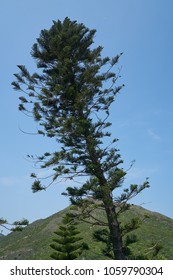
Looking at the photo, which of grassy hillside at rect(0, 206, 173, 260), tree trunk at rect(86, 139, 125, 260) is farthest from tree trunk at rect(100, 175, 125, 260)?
grassy hillside at rect(0, 206, 173, 260)

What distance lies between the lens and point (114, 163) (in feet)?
51.8

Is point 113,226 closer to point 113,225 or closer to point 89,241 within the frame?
point 113,225

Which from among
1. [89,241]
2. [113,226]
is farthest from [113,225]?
[89,241]

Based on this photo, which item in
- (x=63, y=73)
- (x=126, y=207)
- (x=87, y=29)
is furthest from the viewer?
(x=87, y=29)

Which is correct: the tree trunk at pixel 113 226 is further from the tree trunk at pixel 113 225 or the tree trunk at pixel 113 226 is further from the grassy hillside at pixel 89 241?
the grassy hillside at pixel 89 241

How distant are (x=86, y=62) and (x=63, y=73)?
4.59ft

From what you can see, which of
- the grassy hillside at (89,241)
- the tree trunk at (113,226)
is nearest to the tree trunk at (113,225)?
the tree trunk at (113,226)

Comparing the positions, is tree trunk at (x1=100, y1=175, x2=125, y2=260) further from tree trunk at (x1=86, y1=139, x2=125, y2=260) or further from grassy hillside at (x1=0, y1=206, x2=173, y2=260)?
grassy hillside at (x1=0, y1=206, x2=173, y2=260)

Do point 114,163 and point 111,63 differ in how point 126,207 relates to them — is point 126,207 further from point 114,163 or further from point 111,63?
point 111,63

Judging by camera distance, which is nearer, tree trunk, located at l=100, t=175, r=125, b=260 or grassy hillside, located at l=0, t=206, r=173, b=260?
tree trunk, located at l=100, t=175, r=125, b=260

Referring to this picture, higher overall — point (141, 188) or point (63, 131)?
→ point (63, 131)
